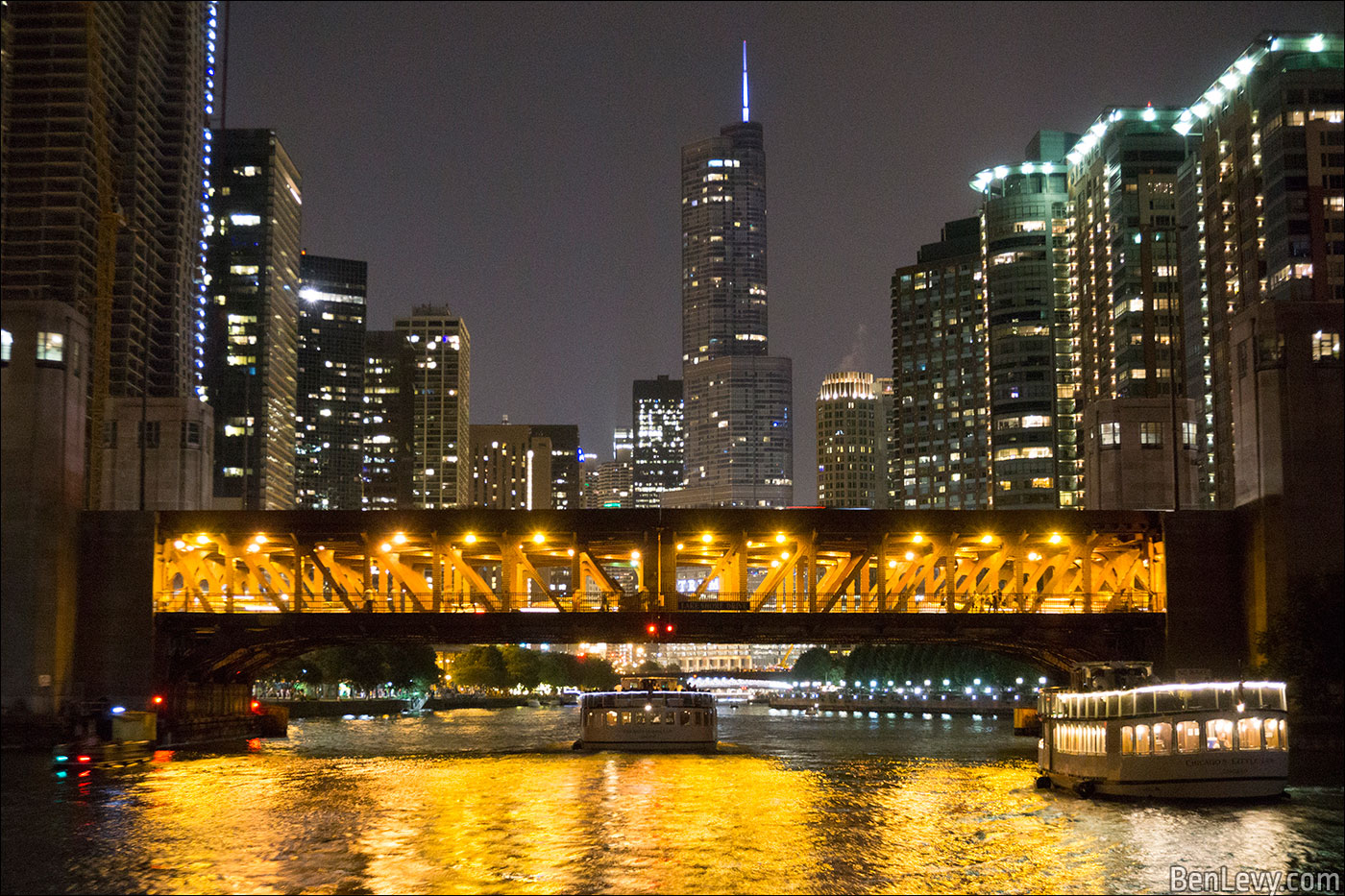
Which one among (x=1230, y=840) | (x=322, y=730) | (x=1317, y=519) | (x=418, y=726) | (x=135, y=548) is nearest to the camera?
(x=1230, y=840)

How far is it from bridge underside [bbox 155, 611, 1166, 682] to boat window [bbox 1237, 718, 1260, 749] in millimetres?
25948

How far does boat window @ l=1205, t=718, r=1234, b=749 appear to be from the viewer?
62.2 meters

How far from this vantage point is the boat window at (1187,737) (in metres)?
62.5

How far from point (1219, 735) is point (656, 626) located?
37.7 meters

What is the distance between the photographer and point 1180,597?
88.4 meters

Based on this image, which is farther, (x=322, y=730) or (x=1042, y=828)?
(x=322, y=730)

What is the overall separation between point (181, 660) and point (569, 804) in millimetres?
37914

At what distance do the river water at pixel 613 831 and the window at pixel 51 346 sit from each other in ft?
77.3

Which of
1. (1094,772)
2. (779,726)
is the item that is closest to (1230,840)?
(1094,772)

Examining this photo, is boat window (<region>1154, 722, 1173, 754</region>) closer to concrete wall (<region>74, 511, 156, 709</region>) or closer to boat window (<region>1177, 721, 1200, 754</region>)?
boat window (<region>1177, 721, 1200, 754</region>)

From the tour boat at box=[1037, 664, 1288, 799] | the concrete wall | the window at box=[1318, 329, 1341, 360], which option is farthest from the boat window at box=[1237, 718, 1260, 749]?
the concrete wall

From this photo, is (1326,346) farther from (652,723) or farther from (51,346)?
(51,346)

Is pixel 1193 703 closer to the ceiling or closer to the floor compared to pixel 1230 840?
closer to the ceiling

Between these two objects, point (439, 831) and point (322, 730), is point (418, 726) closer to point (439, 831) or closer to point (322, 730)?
point (322, 730)
